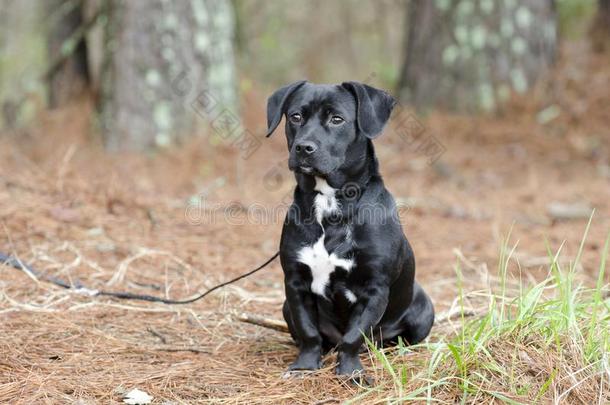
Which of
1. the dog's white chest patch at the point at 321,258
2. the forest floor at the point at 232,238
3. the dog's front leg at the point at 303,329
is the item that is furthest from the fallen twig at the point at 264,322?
the dog's white chest patch at the point at 321,258

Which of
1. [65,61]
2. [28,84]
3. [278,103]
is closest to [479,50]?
[65,61]

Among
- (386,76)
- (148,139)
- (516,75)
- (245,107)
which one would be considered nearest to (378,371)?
(148,139)

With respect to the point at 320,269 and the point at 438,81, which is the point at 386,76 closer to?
the point at 438,81

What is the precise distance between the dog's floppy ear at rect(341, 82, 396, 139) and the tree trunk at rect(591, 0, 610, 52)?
6.87m

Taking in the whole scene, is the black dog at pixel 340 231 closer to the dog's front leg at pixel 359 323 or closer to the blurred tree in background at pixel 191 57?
the dog's front leg at pixel 359 323

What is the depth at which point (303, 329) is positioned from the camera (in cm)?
345

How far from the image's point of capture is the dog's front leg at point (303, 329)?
342 cm

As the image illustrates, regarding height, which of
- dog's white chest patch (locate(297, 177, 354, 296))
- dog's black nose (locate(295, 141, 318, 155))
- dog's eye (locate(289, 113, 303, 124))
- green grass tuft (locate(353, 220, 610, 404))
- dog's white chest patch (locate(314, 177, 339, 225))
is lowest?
green grass tuft (locate(353, 220, 610, 404))

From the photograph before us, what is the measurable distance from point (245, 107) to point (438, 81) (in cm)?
231

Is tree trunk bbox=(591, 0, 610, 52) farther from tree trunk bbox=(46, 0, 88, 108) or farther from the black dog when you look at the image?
the black dog

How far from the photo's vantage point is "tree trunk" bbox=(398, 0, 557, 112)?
844cm

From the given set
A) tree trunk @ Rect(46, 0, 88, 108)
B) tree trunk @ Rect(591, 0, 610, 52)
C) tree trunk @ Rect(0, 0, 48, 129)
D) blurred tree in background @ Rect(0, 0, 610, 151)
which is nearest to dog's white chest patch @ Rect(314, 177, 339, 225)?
blurred tree in background @ Rect(0, 0, 610, 151)

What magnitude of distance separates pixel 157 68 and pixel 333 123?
4.26 meters

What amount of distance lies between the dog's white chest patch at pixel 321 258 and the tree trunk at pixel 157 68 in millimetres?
4278
